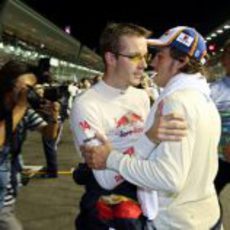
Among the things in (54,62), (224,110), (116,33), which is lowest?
(224,110)

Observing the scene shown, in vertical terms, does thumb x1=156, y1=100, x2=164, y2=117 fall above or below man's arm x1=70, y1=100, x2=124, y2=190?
above

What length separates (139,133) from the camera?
315cm

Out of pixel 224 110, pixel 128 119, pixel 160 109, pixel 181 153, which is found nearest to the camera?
pixel 181 153

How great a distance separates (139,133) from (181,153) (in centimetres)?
73

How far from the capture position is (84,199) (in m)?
3.04

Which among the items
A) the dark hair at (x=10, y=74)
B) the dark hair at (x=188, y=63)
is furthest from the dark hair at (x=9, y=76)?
the dark hair at (x=188, y=63)

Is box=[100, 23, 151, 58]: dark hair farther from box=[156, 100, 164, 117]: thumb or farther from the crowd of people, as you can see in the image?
box=[156, 100, 164, 117]: thumb

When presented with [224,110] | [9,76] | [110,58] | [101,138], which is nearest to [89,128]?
[101,138]

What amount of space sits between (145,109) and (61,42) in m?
38.8

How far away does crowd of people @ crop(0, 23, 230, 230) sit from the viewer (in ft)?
8.15

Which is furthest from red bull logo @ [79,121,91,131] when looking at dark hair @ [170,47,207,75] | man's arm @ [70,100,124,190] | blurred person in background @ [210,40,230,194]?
blurred person in background @ [210,40,230,194]

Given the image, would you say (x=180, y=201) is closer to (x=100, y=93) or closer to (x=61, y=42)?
(x=100, y=93)

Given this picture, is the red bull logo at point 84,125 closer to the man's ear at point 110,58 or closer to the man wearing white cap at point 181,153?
the man wearing white cap at point 181,153

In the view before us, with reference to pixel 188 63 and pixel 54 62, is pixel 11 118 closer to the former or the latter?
pixel 188 63
